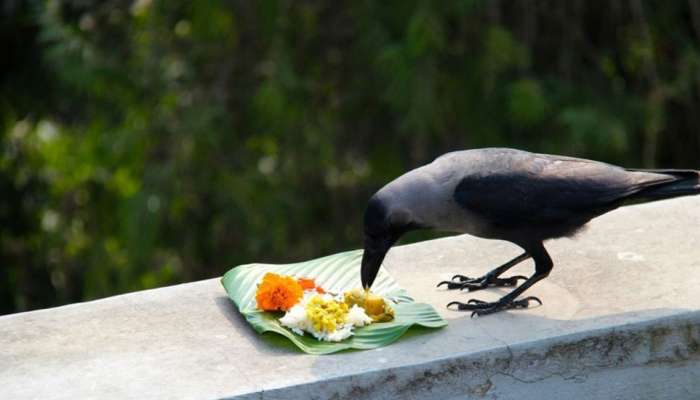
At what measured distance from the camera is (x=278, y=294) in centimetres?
456

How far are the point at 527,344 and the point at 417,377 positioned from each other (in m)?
0.43

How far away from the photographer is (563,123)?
23.5ft

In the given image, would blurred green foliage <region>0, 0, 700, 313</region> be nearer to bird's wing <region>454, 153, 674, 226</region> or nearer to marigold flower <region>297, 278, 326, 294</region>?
bird's wing <region>454, 153, 674, 226</region>

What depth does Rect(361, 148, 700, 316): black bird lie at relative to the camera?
4691mm

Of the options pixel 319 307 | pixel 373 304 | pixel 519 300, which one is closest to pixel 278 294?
pixel 319 307

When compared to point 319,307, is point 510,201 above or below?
above

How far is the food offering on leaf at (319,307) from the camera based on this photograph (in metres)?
4.39

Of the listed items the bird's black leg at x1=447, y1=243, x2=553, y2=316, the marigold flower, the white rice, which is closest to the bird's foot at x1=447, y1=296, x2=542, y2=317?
the bird's black leg at x1=447, y1=243, x2=553, y2=316

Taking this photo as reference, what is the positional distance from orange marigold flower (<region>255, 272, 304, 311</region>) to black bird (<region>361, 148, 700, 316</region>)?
33cm

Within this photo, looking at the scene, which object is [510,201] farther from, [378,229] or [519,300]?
[378,229]

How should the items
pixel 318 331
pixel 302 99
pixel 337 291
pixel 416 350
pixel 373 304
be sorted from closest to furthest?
pixel 416 350 < pixel 318 331 < pixel 373 304 < pixel 337 291 < pixel 302 99

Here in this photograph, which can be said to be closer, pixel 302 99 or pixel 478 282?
pixel 478 282

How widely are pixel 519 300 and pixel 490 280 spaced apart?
30 cm

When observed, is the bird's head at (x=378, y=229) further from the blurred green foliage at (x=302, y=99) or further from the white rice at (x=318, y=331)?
the blurred green foliage at (x=302, y=99)
